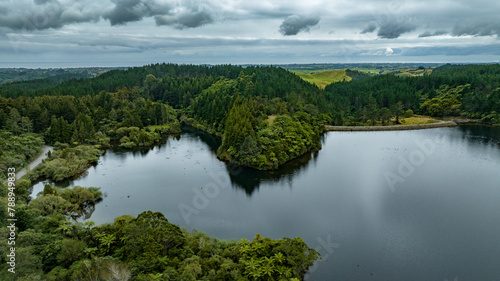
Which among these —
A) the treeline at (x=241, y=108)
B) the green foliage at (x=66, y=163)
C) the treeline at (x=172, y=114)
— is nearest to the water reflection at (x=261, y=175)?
the treeline at (x=172, y=114)

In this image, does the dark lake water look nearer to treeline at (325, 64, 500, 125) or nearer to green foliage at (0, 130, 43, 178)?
green foliage at (0, 130, 43, 178)

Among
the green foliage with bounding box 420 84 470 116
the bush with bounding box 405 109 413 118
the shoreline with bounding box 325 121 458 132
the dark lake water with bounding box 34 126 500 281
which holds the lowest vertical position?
the dark lake water with bounding box 34 126 500 281

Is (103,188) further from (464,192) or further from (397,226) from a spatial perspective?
(464,192)

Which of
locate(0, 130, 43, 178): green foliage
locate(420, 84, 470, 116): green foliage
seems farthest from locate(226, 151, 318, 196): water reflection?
locate(420, 84, 470, 116): green foliage

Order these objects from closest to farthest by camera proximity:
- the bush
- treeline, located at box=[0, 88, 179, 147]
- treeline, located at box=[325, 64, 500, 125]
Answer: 1. treeline, located at box=[0, 88, 179, 147]
2. treeline, located at box=[325, 64, 500, 125]
3. the bush

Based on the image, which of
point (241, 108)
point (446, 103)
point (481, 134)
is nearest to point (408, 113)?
point (446, 103)

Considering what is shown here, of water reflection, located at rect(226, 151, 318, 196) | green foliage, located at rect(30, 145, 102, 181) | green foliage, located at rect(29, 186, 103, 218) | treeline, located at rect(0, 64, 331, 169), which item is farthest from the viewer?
treeline, located at rect(0, 64, 331, 169)

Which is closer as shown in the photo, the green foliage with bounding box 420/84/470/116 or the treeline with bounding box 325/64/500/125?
the treeline with bounding box 325/64/500/125
